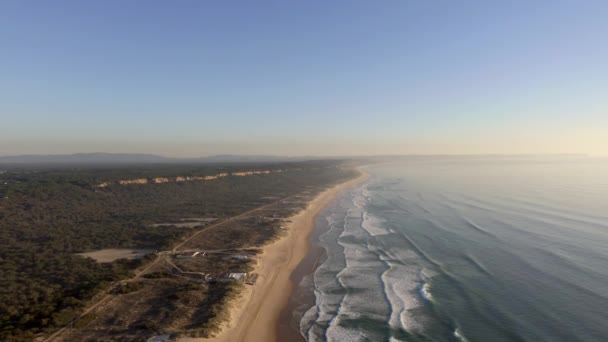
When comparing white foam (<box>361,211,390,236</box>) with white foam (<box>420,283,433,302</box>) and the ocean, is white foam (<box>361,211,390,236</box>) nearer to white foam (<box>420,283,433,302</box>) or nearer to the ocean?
the ocean

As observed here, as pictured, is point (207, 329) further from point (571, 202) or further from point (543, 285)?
point (571, 202)

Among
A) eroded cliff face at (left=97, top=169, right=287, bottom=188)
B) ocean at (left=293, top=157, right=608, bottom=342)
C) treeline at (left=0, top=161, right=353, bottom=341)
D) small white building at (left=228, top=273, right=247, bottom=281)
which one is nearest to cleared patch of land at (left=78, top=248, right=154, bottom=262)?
treeline at (left=0, top=161, right=353, bottom=341)

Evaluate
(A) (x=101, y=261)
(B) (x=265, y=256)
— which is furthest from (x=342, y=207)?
(A) (x=101, y=261)

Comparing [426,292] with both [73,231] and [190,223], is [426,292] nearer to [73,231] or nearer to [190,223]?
[190,223]

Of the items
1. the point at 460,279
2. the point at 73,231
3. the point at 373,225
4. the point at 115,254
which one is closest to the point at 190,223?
the point at 73,231

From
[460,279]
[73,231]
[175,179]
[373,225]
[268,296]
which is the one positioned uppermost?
[175,179]
